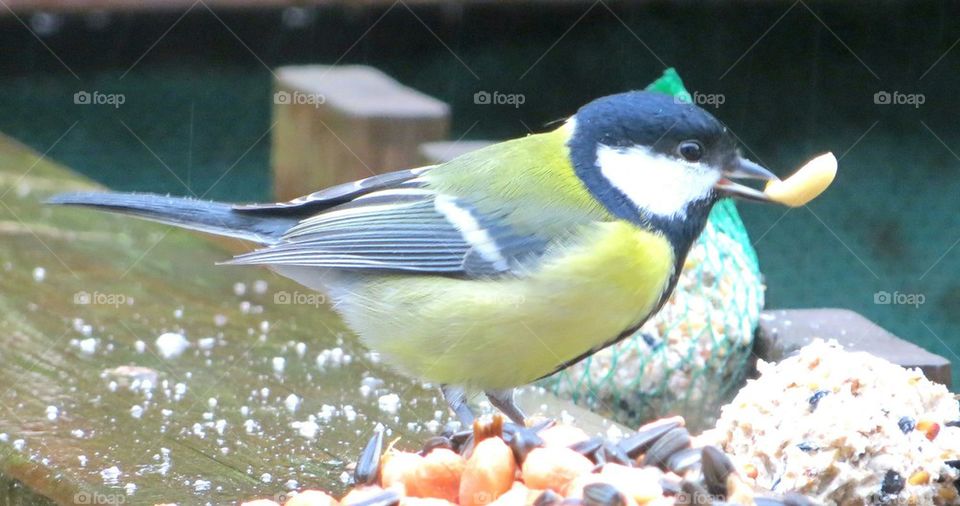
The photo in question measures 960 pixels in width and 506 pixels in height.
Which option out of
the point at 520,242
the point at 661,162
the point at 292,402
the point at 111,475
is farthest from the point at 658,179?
the point at 111,475

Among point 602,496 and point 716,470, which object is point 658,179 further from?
point 602,496

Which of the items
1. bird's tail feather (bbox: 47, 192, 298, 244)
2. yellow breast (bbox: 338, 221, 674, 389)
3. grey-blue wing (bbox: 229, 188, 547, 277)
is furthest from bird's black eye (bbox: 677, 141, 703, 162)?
bird's tail feather (bbox: 47, 192, 298, 244)

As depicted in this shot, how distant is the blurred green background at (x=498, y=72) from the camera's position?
240 inches

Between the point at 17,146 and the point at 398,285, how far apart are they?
2382mm

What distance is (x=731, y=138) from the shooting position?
7.70 ft

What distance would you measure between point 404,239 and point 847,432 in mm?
955

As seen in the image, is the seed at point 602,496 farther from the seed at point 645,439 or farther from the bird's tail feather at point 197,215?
the bird's tail feather at point 197,215

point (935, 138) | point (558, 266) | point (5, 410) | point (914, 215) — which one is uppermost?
point (935, 138)

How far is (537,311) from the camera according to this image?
7.46 feet

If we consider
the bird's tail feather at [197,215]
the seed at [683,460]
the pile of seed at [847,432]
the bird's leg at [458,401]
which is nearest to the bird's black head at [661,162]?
the pile of seed at [847,432]

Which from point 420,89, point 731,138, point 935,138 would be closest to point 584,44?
point 420,89

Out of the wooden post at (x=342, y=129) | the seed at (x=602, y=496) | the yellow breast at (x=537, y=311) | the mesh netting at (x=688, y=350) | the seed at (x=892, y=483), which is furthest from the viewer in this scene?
the wooden post at (x=342, y=129)

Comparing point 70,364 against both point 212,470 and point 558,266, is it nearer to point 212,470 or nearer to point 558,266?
point 212,470

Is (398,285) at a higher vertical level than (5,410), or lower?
higher
